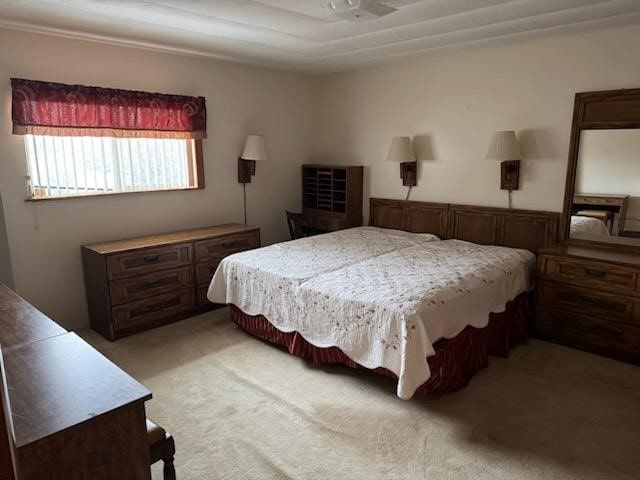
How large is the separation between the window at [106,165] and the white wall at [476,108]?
187 centimetres

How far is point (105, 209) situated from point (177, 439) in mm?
2226

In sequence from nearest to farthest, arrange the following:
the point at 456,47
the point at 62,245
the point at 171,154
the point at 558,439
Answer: the point at 558,439
the point at 62,245
the point at 456,47
the point at 171,154

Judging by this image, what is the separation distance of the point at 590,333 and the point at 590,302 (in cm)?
23

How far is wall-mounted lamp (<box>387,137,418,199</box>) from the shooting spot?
4387 millimetres

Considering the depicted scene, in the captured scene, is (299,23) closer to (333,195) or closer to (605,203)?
(333,195)

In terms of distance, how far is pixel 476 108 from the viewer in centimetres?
403

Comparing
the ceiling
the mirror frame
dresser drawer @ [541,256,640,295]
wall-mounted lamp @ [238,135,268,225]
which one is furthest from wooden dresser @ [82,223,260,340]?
the mirror frame

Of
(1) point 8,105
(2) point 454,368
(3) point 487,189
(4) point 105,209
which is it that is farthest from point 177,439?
(3) point 487,189

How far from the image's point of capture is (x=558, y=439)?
2.28 m

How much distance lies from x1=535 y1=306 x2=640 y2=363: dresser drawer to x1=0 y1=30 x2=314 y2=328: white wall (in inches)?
118

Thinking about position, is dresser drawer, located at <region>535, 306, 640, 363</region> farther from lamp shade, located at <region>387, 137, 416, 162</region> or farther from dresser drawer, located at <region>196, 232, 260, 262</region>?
dresser drawer, located at <region>196, 232, 260, 262</region>

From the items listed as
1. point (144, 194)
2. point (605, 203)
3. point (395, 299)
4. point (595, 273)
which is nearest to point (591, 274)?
point (595, 273)

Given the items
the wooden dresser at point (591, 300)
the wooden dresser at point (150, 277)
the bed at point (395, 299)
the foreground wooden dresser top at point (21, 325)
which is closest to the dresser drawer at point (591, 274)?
the wooden dresser at point (591, 300)

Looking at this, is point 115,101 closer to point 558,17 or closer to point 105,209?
point 105,209
